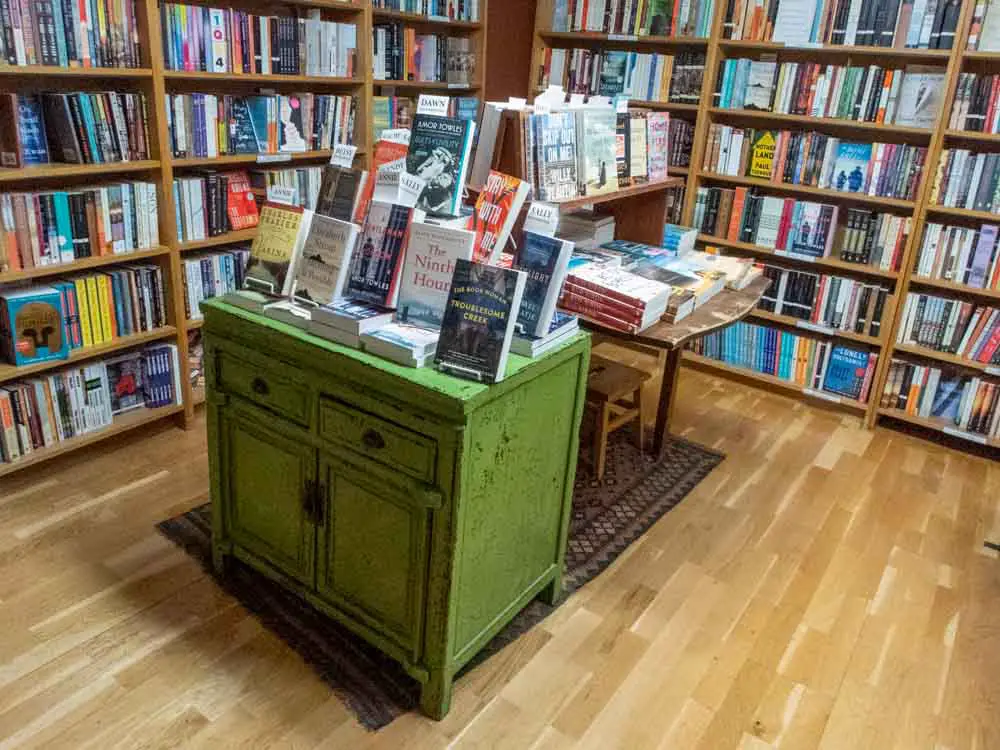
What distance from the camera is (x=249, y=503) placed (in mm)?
2053

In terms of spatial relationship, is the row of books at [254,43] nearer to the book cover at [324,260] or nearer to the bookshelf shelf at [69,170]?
the bookshelf shelf at [69,170]

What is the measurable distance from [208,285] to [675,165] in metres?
2.29

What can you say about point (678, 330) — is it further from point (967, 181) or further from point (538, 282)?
point (967, 181)

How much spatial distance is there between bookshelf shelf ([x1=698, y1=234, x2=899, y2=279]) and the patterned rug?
108 centimetres

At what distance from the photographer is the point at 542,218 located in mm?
1878

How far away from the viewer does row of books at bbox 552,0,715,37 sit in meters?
3.64

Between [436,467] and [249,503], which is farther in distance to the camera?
[249,503]

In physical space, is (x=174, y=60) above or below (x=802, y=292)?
above

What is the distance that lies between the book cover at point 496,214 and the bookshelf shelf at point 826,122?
2.18 m

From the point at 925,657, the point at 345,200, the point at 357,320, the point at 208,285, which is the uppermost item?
the point at 345,200

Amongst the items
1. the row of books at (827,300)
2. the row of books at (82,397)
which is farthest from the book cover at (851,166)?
the row of books at (82,397)

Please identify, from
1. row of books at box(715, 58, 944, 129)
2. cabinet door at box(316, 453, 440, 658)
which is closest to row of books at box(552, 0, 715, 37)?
row of books at box(715, 58, 944, 129)

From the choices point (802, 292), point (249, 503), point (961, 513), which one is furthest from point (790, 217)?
point (249, 503)

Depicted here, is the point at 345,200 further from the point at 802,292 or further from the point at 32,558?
the point at 802,292
